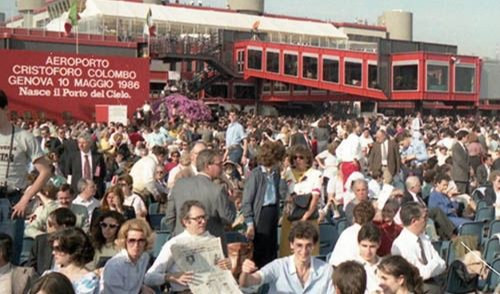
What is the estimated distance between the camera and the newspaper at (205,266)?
15.7 feet

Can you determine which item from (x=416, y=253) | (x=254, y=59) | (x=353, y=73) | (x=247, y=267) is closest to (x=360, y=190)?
(x=416, y=253)

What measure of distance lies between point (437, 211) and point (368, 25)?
7988 cm

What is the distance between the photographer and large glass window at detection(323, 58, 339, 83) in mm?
47344

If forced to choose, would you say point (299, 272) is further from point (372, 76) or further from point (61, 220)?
point (372, 76)

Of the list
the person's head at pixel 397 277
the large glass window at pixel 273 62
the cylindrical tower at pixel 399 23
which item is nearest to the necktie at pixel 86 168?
the person's head at pixel 397 277

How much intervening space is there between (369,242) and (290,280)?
0.77 m

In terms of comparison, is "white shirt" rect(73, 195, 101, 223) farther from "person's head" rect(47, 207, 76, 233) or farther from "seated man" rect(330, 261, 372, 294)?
"seated man" rect(330, 261, 372, 294)

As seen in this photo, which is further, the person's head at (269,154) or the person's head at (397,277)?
the person's head at (269,154)

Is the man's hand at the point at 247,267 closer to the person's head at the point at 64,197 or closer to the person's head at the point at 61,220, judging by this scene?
the person's head at the point at 61,220

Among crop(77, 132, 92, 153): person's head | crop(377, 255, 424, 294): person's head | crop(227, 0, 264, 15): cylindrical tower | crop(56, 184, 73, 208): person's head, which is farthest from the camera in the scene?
crop(227, 0, 264, 15): cylindrical tower

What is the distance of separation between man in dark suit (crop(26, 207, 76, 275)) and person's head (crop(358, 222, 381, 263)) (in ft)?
7.78

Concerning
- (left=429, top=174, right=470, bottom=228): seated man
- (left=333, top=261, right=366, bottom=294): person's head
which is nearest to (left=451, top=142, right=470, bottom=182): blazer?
(left=429, top=174, right=470, bottom=228): seated man

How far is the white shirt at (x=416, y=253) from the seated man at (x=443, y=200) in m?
3.46

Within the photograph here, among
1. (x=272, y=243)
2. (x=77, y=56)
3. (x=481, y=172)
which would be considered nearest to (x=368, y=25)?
(x=77, y=56)
